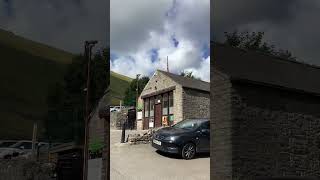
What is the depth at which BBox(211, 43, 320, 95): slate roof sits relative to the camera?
32.8ft

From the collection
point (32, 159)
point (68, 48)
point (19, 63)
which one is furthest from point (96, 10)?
point (32, 159)

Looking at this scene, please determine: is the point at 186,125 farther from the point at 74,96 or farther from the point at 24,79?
the point at 24,79

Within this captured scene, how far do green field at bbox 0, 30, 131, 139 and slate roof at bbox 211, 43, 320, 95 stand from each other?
9.13 ft

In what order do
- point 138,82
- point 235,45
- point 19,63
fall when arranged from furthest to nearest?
1. point 235,45
2. point 19,63
3. point 138,82

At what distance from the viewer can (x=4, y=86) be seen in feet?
28.6

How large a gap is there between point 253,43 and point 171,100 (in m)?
3.22

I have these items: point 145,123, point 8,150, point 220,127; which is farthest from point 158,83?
point 8,150

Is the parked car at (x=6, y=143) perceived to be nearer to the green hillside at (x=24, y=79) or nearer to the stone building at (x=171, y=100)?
the green hillside at (x=24, y=79)

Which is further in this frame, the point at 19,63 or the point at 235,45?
the point at 235,45

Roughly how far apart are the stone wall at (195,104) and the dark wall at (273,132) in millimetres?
1278

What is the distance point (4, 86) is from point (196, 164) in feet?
10.9

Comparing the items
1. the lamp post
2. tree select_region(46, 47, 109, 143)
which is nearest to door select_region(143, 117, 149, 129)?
tree select_region(46, 47, 109, 143)

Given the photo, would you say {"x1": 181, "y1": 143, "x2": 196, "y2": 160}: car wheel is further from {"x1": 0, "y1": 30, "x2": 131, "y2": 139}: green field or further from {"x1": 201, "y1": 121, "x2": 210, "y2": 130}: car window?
{"x1": 0, "y1": 30, "x2": 131, "y2": 139}: green field

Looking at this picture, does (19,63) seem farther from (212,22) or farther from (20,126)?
(212,22)
